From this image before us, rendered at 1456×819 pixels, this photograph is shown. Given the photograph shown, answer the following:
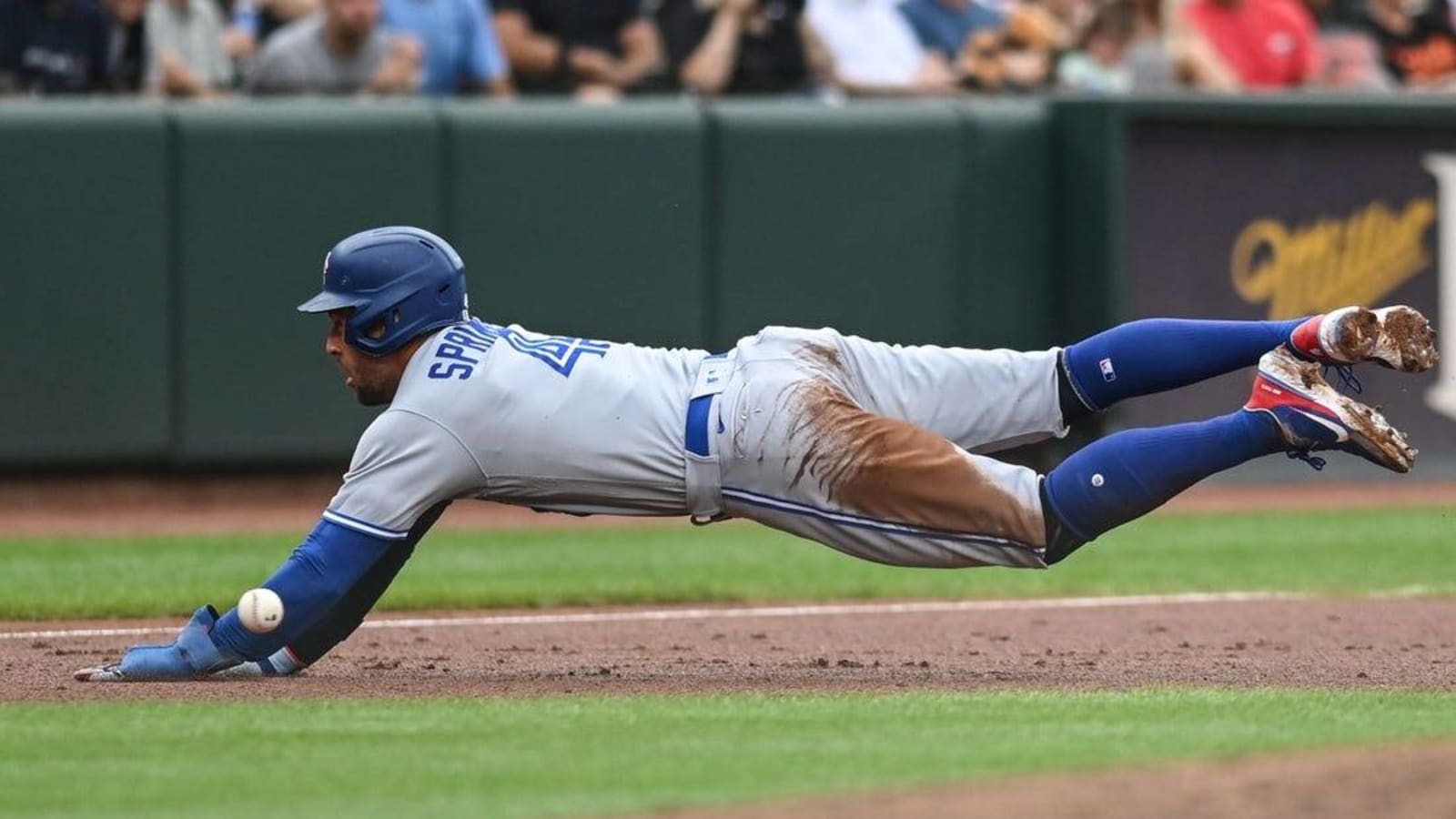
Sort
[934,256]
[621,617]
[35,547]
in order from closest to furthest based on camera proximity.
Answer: [621,617], [35,547], [934,256]

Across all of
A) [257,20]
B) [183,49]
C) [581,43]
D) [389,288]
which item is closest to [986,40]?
[581,43]

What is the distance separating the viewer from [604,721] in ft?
19.5

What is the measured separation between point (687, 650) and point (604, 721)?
6.87 feet

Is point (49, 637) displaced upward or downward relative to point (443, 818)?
downward

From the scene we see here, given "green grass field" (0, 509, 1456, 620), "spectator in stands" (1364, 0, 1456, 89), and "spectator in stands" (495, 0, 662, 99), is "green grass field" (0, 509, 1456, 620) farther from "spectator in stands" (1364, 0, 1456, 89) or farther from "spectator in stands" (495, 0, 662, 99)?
"spectator in stands" (1364, 0, 1456, 89)

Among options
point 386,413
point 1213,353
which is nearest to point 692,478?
point 386,413

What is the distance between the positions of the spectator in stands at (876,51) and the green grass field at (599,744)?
7920mm

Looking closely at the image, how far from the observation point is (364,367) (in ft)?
22.1

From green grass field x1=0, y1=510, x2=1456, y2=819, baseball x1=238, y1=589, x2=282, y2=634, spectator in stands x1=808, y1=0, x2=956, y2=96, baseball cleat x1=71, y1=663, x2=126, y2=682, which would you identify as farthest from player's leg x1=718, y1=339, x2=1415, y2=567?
spectator in stands x1=808, y1=0, x2=956, y2=96

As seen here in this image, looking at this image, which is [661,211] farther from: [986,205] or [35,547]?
[35,547]

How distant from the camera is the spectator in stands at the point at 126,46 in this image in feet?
42.1

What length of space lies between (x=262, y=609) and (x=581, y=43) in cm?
796

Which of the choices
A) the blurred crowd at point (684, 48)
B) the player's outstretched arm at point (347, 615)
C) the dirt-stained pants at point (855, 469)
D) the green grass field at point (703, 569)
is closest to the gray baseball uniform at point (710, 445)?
the dirt-stained pants at point (855, 469)

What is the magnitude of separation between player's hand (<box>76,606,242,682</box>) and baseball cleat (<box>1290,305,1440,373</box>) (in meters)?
2.92
